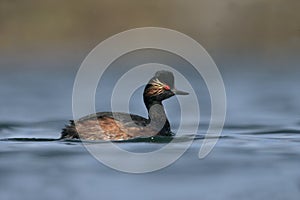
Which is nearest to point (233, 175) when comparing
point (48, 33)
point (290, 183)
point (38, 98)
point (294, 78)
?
point (290, 183)

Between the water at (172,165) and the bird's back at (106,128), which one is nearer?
the water at (172,165)

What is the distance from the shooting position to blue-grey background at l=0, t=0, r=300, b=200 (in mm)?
12984

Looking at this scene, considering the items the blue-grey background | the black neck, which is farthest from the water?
the black neck

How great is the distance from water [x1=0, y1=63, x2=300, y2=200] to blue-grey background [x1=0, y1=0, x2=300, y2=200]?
15 millimetres

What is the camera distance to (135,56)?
26234 mm

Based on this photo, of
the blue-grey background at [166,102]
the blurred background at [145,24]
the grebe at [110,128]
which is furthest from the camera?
the blurred background at [145,24]

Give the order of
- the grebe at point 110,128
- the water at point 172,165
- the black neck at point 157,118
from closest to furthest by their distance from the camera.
Answer: the water at point 172,165 → the grebe at point 110,128 → the black neck at point 157,118

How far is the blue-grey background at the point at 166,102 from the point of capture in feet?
42.6

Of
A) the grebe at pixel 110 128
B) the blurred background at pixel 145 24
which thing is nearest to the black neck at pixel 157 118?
the grebe at pixel 110 128

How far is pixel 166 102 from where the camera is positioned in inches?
794

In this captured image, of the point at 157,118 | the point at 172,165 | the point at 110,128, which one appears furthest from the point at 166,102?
the point at 172,165

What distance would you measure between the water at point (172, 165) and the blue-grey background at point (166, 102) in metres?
0.01

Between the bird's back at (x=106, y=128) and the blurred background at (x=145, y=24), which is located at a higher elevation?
the blurred background at (x=145, y=24)

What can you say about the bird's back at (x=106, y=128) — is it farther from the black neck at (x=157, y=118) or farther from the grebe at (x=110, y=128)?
the black neck at (x=157, y=118)
